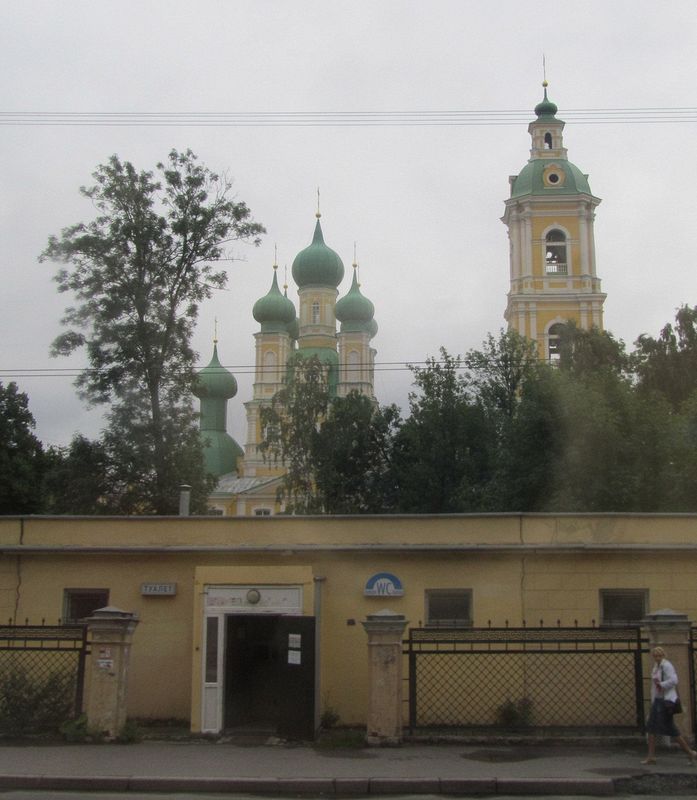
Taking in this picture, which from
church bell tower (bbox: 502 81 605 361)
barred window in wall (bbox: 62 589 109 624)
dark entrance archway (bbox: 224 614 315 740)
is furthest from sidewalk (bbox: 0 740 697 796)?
church bell tower (bbox: 502 81 605 361)

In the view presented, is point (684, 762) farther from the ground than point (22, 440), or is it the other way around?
point (22, 440)

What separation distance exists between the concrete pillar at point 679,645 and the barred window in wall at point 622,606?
2414 millimetres

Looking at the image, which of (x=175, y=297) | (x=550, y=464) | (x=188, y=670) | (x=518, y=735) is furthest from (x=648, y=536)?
(x=175, y=297)

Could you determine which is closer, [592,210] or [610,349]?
[610,349]

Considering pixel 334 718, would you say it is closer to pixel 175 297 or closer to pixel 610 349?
pixel 175 297

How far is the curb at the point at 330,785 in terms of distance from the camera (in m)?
11.7

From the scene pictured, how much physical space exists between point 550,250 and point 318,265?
23.2 metres

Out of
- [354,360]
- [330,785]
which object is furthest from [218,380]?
[330,785]

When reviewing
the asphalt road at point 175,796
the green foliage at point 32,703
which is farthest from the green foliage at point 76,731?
the asphalt road at point 175,796

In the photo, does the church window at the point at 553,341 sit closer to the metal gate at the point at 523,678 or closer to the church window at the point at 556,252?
the church window at the point at 556,252

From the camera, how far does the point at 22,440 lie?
46125 mm

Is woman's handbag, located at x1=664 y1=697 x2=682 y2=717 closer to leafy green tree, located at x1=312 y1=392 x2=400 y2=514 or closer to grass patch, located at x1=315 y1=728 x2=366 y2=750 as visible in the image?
grass patch, located at x1=315 y1=728 x2=366 y2=750

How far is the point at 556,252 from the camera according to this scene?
6100 centimetres

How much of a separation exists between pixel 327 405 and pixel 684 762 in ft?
134
